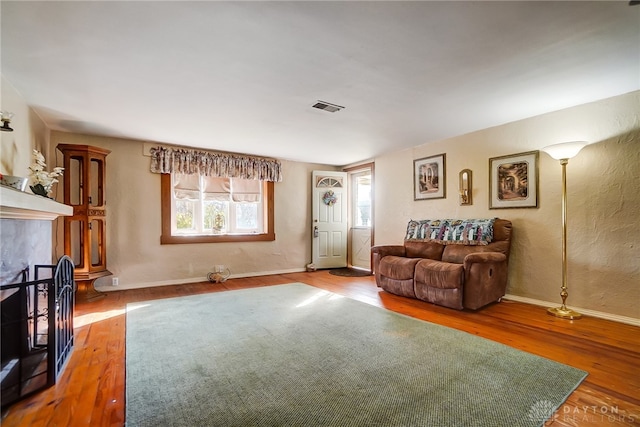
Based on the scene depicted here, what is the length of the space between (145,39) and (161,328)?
2.38 metres

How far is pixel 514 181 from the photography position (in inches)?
147

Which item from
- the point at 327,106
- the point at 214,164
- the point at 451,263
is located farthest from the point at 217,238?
the point at 451,263

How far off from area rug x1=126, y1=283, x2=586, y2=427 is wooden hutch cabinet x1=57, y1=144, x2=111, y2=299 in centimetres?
137

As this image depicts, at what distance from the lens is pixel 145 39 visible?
6.49 ft

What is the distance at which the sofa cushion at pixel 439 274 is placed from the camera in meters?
3.27

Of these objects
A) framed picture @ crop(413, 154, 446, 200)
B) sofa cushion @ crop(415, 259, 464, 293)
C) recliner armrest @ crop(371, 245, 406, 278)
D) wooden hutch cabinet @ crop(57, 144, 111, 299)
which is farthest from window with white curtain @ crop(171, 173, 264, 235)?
sofa cushion @ crop(415, 259, 464, 293)

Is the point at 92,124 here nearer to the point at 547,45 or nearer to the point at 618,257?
the point at 547,45

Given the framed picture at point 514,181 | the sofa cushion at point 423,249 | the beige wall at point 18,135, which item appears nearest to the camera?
the beige wall at point 18,135

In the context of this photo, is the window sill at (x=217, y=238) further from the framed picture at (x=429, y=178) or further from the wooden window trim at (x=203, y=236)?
the framed picture at (x=429, y=178)

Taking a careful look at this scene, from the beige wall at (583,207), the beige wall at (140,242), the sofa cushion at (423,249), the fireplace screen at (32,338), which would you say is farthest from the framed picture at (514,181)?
the fireplace screen at (32,338)

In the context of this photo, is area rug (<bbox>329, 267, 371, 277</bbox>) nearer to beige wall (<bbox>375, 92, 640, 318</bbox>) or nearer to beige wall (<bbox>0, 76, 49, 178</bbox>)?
beige wall (<bbox>375, 92, 640, 318</bbox>)

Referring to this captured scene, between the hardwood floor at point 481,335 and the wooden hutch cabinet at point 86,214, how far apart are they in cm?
38

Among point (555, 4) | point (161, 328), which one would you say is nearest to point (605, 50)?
point (555, 4)

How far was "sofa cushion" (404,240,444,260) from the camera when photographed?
4140mm
